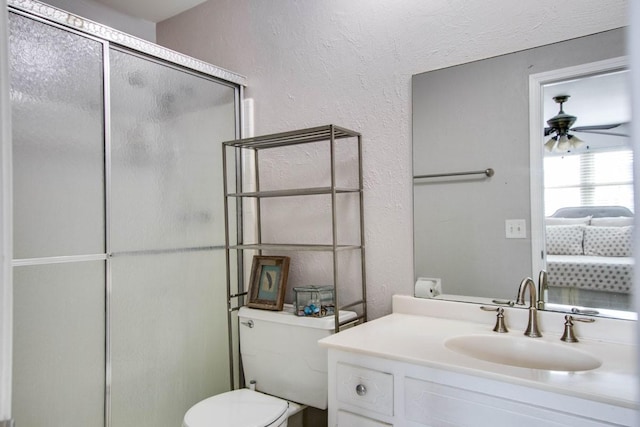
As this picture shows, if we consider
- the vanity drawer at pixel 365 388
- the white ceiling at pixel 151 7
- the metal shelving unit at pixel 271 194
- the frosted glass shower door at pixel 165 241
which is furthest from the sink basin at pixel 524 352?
the white ceiling at pixel 151 7

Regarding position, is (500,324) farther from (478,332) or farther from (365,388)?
(365,388)

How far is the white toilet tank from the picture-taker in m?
1.77

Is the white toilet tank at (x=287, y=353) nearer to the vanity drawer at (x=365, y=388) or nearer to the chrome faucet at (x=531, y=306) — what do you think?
the vanity drawer at (x=365, y=388)

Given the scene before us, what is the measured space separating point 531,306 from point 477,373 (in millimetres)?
463

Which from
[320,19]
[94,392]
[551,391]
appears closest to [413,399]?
[551,391]

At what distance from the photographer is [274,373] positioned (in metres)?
1.91

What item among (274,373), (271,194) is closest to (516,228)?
(271,194)

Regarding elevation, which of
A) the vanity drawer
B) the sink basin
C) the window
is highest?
the window

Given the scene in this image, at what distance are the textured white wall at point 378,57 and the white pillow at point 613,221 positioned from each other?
24.2 inches

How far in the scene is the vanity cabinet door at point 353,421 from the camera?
1359mm

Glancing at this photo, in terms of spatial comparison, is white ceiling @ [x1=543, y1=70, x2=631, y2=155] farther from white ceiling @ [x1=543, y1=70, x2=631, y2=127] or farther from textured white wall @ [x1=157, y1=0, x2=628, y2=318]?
textured white wall @ [x1=157, y1=0, x2=628, y2=318]

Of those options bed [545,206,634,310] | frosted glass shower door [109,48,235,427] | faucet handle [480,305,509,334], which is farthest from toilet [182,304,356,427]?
bed [545,206,634,310]

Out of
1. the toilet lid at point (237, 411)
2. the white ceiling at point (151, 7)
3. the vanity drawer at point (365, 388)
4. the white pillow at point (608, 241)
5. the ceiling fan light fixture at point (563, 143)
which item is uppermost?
the white ceiling at point (151, 7)

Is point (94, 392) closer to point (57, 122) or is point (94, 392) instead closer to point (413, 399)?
point (57, 122)
